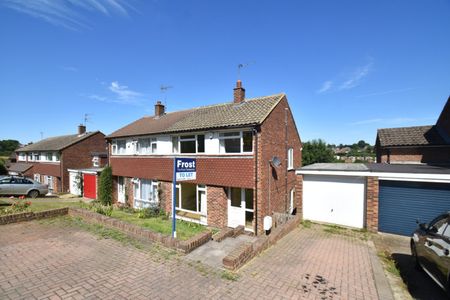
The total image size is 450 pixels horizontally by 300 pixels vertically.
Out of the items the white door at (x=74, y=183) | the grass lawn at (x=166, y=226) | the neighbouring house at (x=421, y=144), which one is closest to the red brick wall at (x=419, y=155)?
the neighbouring house at (x=421, y=144)

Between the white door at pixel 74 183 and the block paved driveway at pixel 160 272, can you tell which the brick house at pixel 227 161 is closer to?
the block paved driveway at pixel 160 272

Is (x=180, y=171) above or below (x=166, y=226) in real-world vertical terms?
above

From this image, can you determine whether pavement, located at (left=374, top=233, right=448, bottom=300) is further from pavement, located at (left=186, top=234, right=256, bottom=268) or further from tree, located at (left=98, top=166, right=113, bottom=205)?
tree, located at (left=98, top=166, right=113, bottom=205)

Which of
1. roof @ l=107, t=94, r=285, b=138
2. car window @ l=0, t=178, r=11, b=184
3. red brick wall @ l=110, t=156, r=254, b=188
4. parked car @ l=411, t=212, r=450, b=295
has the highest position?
roof @ l=107, t=94, r=285, b=138

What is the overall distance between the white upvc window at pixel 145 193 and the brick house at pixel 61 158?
1473 cm

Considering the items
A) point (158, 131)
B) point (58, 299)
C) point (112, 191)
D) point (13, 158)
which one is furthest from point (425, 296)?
point (13, 158)

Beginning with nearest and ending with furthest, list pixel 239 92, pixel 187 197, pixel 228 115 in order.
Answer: pixel 228 115
pixel 239 92
pixel 187 197

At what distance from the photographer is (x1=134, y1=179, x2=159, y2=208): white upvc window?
15844mm

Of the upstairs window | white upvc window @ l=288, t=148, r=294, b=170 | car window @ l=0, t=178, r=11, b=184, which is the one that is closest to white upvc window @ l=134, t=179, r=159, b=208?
the upstairs window

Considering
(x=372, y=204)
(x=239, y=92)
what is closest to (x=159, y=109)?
(x=239, y=92)

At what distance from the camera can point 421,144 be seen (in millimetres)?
18094

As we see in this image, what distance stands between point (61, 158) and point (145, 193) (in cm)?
1667

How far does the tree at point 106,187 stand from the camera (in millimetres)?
18734

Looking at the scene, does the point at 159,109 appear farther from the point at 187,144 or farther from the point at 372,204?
the point at 372,204
